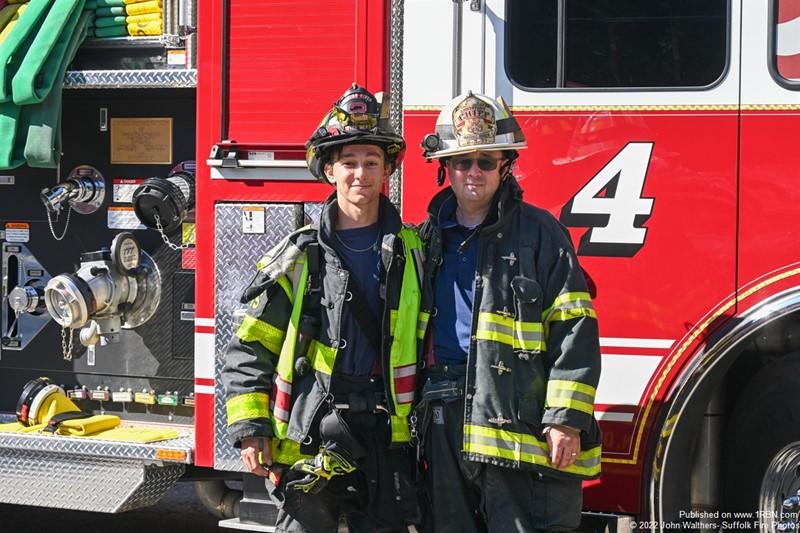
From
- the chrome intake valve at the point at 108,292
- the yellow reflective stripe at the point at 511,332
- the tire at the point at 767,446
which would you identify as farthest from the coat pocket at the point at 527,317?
the chrome intake valve at the point at 108,292

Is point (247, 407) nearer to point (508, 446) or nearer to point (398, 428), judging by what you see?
point (398, 428)

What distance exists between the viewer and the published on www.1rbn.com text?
3.92 metres

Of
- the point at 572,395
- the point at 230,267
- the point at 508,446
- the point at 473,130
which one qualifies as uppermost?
the point at 473,130

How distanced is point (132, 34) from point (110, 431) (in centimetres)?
185

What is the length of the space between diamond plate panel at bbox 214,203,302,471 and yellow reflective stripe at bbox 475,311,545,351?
1.38m

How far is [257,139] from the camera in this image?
4441mm

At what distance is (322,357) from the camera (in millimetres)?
3430

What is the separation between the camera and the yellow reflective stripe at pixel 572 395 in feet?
10.4

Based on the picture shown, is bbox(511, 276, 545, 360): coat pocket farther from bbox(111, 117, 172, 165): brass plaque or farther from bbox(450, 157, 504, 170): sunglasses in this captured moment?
bbox(111, 117, 172, 165): brass plaque

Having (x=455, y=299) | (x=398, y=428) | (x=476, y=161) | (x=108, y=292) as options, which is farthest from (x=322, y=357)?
(x=108, y=292)

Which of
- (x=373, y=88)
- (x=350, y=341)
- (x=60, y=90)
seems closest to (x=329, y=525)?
(x=350, y=341)

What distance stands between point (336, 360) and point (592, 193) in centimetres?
121

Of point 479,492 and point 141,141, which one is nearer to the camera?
point 479,492

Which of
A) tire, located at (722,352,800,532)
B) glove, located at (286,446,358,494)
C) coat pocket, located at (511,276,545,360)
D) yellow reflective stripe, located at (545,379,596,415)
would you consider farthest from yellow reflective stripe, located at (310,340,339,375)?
tire, located at (722,352,800,532)
